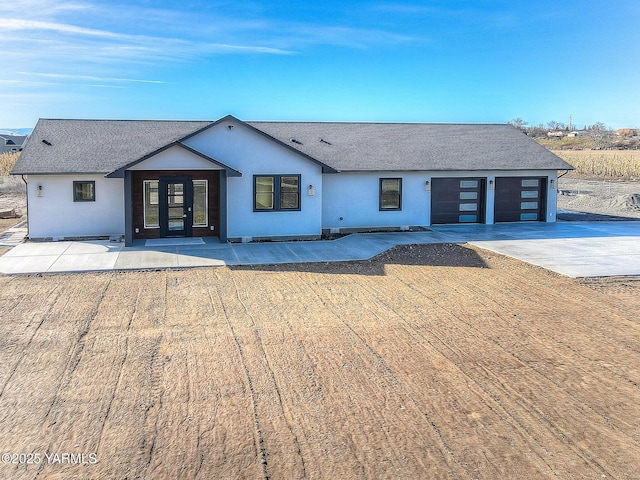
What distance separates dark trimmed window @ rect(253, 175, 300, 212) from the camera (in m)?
19.2

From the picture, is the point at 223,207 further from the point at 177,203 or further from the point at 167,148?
the point at 167,148

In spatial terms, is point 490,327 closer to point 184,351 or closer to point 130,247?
point 184,351

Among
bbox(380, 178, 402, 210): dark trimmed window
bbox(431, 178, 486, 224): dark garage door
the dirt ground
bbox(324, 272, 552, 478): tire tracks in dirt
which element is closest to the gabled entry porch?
bbox(380, 178, 402, 210): dark trimmed window

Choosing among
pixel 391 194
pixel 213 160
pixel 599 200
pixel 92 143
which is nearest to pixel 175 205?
pixel 213 160

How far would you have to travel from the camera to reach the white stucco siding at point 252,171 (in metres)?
18.8

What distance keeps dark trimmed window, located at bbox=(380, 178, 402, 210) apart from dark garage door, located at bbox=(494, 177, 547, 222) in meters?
4.32

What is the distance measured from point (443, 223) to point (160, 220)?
1069 centimetres

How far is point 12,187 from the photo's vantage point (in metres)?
35.2

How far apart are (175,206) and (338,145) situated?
7.15 m

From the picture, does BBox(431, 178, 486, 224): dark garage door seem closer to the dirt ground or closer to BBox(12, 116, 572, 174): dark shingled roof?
BBox(12, 116, 572, 174): dark shingled roof

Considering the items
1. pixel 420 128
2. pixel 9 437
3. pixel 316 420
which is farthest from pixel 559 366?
pixel 420 128

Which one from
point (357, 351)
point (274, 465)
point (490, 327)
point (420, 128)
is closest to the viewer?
point (274, 465)

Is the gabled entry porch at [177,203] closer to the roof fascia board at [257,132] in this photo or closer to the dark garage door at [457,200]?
the roof fascia board at [257,132]

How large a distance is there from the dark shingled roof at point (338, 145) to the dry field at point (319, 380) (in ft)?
24.0
